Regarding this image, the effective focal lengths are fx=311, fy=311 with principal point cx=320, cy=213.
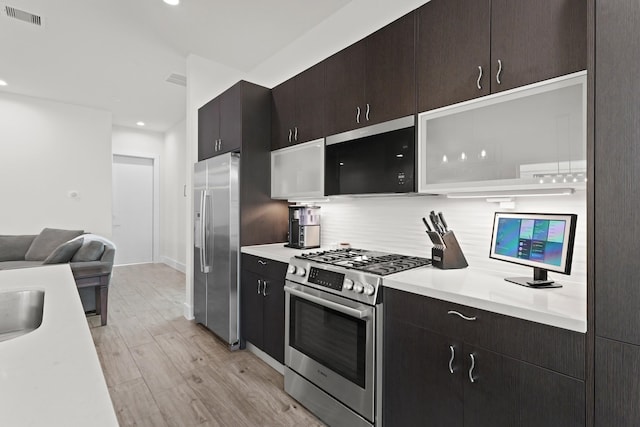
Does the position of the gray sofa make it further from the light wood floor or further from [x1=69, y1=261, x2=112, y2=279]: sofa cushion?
the light wood floor

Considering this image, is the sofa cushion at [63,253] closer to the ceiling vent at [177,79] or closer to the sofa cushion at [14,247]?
the sofa cushion at [14,247]

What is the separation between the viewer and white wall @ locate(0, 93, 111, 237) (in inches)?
191

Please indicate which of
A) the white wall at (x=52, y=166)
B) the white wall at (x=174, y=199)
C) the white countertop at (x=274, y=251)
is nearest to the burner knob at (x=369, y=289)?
the white countertop at (x=274, y=251)

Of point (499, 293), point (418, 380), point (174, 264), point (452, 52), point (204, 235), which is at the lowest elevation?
point (174, 264)

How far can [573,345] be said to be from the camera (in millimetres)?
1062

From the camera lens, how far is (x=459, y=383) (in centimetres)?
134

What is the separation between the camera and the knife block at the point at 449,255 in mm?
1831

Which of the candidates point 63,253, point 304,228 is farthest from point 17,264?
point 304,228

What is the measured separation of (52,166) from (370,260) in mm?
5806

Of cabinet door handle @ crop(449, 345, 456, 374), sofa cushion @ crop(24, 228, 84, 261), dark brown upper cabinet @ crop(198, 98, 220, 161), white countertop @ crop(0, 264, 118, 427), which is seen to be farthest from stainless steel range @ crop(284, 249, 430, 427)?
sofa cushion @ crop(24, 228, 84, 261)

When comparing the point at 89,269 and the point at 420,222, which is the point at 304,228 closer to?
the point at 420,222

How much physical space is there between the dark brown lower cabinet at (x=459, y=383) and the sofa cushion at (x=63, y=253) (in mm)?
3720

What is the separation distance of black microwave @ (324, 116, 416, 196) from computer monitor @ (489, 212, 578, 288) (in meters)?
0.54

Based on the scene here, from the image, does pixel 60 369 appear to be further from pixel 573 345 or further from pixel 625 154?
pixel 625 154
